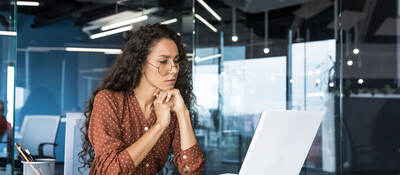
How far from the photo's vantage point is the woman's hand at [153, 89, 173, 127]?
1.68 meters

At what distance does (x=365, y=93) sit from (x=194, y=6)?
8.73 feet

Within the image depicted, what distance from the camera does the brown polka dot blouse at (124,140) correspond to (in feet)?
5.15

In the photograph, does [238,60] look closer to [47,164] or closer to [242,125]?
[242,125]

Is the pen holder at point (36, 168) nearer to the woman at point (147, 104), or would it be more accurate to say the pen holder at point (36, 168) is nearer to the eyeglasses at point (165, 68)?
the woman at point (147, 104)

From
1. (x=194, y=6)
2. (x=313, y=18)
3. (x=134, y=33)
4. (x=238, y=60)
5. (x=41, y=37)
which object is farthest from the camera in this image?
(x=41, y=37)

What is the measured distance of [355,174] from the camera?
5.54m

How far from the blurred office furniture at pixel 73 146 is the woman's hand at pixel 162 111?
0.33 metres

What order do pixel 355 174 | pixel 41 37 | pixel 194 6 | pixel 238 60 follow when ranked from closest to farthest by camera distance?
1. pixel 194 6
2. pixel 238 60
3. pixel 355 174
4. pixel 41 37

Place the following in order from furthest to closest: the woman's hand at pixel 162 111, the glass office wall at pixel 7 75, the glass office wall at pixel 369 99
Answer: the glass office wall at pixel 369 99 < the glass office wall at pixel 7 75 < the woman's hand at pixel 162 111

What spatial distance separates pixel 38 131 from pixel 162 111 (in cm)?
384

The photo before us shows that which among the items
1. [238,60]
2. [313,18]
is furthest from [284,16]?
[238,60]

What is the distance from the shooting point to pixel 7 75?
2.26 m

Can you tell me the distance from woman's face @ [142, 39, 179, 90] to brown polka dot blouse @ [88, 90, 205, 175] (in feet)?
0.41

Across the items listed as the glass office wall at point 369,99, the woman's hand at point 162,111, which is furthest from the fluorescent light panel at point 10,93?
the glass office wall at point 369,99
